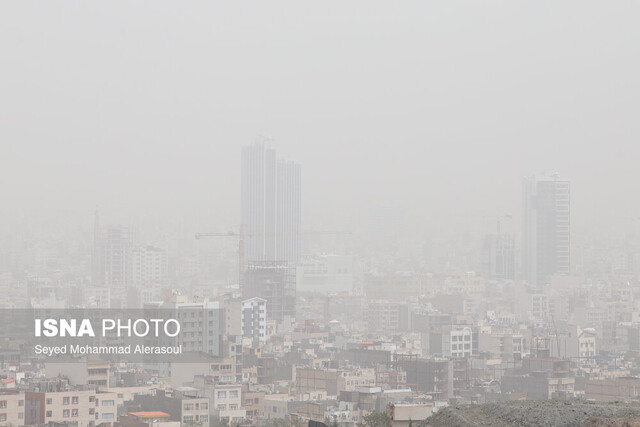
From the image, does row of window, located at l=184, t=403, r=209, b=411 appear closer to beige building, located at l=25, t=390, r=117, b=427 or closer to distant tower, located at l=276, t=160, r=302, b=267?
beige building, located at l=25, t=390, r=117, b=427

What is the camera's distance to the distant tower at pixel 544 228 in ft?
128

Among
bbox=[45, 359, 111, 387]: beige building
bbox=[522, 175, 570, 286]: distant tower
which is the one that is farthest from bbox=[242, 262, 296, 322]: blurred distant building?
bbox=[45, 359, 111, 387]: beige building

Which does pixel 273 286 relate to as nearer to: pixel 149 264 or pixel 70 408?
pixel 149 264

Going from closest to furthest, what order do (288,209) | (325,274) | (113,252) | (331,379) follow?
(331,379) < (113,252) < (325,274) < (288,209)

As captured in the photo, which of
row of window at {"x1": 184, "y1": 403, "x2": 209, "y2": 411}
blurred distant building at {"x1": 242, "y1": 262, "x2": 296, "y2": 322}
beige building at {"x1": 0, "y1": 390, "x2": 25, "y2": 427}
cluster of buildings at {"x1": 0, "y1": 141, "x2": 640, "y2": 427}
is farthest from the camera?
blurred distant building at {"x1": 242, "y1": 262, "x2": 296, "y2": 322}

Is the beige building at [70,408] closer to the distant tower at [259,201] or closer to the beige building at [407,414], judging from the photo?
the beige building at [407,414]

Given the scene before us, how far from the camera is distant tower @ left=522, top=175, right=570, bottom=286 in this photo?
38.9 meters

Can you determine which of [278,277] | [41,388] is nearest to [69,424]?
[41,388]

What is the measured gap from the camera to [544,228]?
40.4m

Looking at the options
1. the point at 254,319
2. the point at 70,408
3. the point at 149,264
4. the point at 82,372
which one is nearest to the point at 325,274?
the point at 149,264

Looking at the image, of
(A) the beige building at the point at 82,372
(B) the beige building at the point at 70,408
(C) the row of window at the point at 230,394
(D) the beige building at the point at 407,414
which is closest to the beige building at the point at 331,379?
(C) the row of window at the point at 230,394

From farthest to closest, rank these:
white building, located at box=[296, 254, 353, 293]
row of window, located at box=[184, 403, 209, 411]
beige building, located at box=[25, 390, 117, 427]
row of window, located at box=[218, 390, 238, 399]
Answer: white building, located at box=[296, 254, 353, 293], row of window, located at box=[218, 390, 238, 399], row of window, located at box=[184, 403, 209, 411], beige building, located at box=[25, 390, 117, 427]

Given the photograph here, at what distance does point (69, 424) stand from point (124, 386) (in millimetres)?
3369

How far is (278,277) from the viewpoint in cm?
3650
